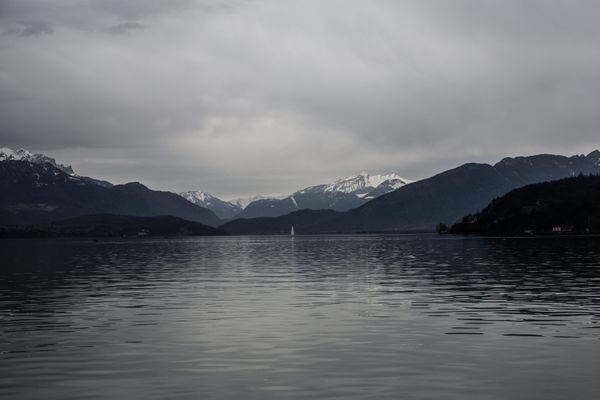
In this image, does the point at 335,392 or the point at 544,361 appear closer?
the point at 335,392

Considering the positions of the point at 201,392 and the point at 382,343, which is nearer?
the point at 201,392

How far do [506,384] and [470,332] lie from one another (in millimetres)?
14619

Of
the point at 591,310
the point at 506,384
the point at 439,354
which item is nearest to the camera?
the point at 506,384

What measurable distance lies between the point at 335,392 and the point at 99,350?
16080 mm

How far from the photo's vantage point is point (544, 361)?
34.1 meters

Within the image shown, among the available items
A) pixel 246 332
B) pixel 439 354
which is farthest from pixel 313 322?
pixel 439 354

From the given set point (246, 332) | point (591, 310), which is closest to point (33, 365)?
point (246, 332)

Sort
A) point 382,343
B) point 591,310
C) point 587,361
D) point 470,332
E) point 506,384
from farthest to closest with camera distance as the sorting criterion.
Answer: point 591,310
point 470,332
point 382,343
point 587,361
point 506,384

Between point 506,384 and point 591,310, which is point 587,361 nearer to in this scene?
point 506,384

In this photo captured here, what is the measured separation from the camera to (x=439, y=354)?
36.2m

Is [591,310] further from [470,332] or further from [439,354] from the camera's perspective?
[439,354]

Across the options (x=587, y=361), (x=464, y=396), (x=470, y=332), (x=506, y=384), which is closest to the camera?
(x=464, y=396)

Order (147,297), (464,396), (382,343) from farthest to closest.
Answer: (147,297) < (382,343) < (464,396)

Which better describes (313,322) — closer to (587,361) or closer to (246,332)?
(246,332)
